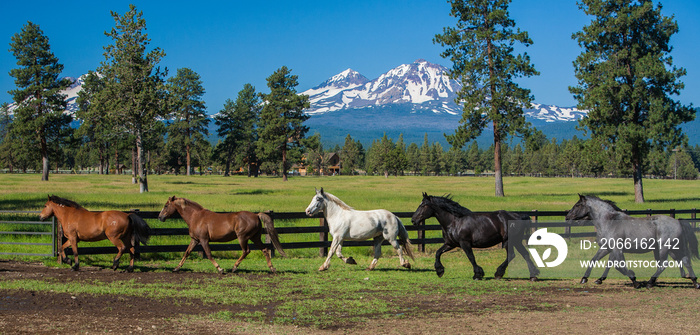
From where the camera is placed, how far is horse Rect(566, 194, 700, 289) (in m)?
11.0

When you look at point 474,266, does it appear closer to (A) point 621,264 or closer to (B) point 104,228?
(A) point 621,264

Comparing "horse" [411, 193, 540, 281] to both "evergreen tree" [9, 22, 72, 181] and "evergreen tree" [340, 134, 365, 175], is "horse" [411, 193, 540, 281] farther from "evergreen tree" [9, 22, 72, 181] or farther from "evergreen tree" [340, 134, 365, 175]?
"evergreen tree" [340, 134, 365, 175]

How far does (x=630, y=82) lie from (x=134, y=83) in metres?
39.1

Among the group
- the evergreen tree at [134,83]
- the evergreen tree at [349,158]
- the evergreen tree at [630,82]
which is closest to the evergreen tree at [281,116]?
the evergreen tree at [134,83]

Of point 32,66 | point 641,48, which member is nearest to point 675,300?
point 641,48

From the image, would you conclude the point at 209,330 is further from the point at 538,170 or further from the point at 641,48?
the point at 538,170

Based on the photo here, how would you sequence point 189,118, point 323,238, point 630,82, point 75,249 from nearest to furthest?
point 75,249
point 323,238
point 630,82
point 189,118

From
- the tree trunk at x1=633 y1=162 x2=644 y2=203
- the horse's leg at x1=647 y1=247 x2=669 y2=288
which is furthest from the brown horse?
the tree trunk at x1=633 y1=162 x2=644 y2=203

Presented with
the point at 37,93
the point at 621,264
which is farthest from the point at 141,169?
the point at 621,264

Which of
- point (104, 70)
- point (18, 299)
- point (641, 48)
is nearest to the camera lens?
point (18, 299)

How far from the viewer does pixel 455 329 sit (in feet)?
25.2

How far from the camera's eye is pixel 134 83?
44.7m

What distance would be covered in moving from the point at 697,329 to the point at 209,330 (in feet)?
22.4

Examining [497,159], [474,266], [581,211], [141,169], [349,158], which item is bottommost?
[474,266]
